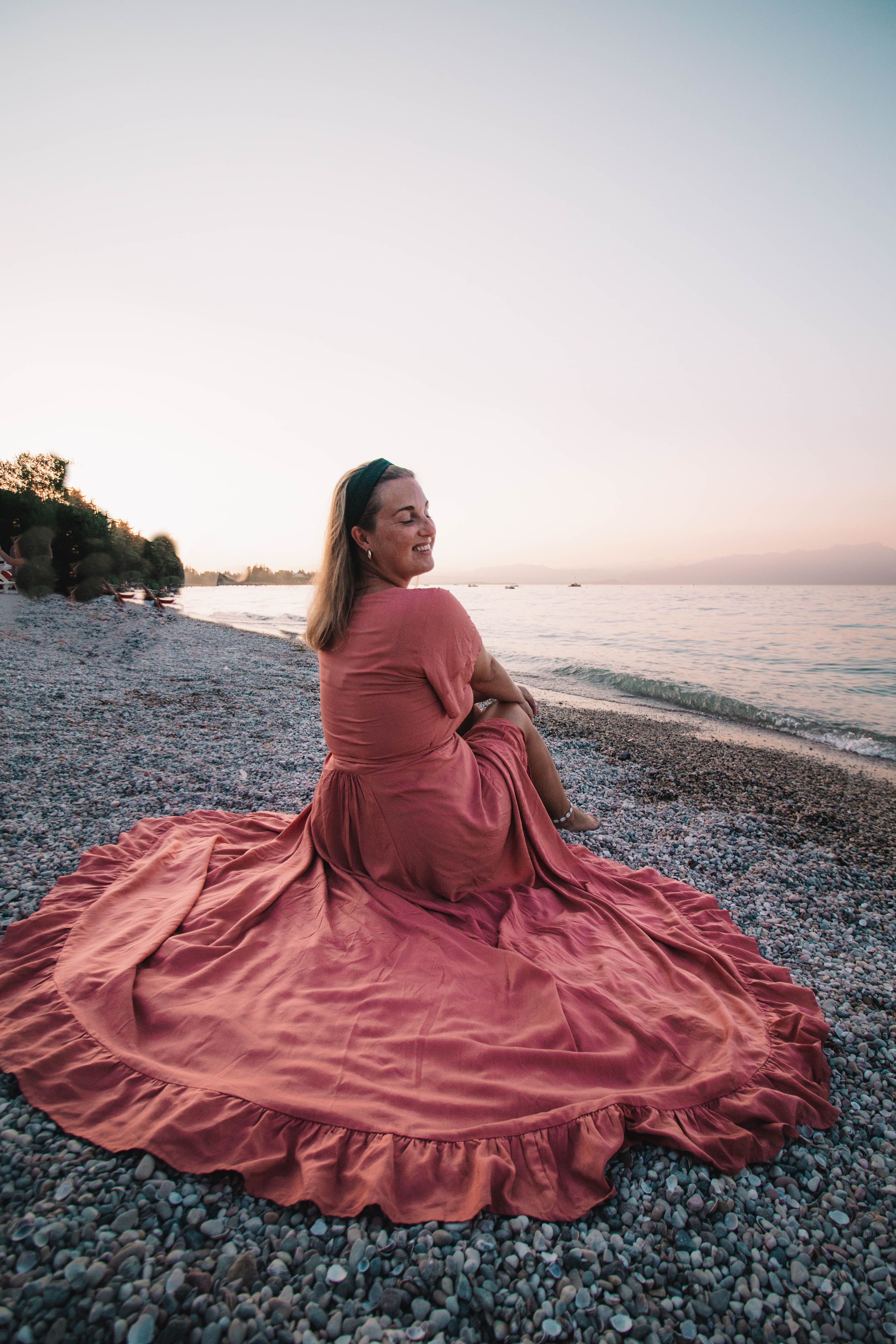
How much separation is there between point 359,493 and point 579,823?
120 inches

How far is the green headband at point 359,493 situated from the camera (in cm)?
280

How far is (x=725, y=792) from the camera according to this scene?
253 inches

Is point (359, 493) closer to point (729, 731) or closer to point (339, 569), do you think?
point (339, 569)

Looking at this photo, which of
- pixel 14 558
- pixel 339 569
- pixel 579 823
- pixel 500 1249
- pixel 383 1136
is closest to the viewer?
pixel 500 1249

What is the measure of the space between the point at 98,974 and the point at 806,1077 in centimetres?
288

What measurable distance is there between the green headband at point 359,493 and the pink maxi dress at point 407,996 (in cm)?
45

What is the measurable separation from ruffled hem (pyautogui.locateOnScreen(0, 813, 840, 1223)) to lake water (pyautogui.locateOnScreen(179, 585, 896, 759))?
23.5 feet

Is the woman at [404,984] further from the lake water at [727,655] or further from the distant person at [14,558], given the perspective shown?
the distant person at [14,558]

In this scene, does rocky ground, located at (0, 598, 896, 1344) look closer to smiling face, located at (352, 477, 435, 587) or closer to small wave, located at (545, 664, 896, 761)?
smiling face, located at (352, 477, 435, 587)

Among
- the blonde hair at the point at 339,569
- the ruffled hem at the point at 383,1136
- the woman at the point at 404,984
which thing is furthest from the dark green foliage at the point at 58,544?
the ruffled hem at the point at 383,1136

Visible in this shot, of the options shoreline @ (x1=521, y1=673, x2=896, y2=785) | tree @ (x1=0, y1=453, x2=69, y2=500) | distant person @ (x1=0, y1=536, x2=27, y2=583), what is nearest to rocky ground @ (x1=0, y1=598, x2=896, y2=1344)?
shoreline @ (x1=521, y1=673, x2=896, y2=785)

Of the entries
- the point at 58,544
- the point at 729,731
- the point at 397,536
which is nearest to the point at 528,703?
the point at 397,536

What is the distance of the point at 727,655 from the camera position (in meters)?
17.8

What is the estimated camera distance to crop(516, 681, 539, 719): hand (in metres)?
3.65
